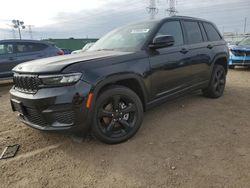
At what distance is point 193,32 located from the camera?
448cm

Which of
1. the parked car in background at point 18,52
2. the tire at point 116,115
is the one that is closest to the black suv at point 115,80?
the tire at point 116,115

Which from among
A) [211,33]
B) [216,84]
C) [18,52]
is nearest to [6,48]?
[18,52]

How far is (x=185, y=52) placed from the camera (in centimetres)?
404

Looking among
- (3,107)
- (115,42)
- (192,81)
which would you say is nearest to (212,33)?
(192,81)

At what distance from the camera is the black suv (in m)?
2.62

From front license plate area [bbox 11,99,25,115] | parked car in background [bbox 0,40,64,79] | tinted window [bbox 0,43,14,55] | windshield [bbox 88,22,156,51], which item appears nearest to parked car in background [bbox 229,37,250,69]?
windshield [bbox 88,22,156,51]

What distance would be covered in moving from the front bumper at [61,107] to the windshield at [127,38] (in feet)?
4.07

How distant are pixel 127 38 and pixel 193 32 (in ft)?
5.12

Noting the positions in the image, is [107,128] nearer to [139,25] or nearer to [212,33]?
[139,25]

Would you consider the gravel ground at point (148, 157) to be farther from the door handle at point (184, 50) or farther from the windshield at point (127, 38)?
the windshield at point (127, 38)

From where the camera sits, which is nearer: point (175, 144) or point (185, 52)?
point (175, 144)

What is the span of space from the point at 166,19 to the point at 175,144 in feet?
7.18

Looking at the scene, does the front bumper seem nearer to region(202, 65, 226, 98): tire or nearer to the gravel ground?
the gravel ground

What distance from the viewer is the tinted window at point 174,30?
12.4ft
